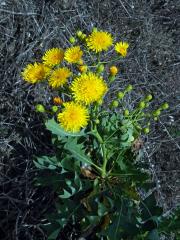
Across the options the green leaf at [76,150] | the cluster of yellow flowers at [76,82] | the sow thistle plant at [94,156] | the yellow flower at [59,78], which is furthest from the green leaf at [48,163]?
the yellow flower at [59,78]

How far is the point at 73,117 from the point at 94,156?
47 cm

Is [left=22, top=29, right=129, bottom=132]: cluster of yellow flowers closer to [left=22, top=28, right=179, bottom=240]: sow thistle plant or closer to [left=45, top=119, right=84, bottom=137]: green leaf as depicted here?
[left=22, top=28, right=179, bottom=240]: sow thistle plant

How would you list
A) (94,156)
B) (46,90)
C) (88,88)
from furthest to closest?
1. (46,90)
2. (94,156)
3. (88,88)

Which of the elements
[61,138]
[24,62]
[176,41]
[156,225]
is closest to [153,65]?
[176,41]

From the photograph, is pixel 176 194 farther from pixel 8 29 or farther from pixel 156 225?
pixel 8 29

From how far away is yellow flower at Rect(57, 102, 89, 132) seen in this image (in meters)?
1.69

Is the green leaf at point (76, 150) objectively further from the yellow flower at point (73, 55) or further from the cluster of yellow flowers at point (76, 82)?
the yellow flower at point (73, 55)

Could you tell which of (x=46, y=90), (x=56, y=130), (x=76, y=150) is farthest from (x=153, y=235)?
(x=46, y=90)

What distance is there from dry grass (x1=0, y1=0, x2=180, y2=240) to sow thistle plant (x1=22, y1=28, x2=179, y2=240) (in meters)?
0.32

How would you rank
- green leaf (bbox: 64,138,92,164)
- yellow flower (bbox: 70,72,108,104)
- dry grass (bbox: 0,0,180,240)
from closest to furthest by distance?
yellow flower (bbox: 70,72,108,104), green leaf (bbox: 64,138,92,164), dry grass (bbox: 0,0,180,240)

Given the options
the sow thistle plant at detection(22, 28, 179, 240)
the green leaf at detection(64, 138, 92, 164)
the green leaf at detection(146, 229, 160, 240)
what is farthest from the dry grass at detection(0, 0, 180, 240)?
the green leaf at detection(146, 229, 160, 240)

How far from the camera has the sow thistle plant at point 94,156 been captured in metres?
1.74

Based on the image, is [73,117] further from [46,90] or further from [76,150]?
[46,90]

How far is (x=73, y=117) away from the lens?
1688 millimetres
